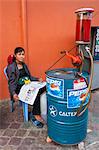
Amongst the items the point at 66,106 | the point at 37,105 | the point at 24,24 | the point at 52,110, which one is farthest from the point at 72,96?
the point at 24,24

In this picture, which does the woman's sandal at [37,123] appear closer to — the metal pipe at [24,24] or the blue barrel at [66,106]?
the blue barrel at [66,106]

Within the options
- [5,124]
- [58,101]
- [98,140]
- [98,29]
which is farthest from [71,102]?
[98,29]

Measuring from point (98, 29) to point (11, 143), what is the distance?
8.61 ft

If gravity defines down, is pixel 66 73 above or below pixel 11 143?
above

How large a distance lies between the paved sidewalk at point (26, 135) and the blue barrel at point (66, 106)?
152mm

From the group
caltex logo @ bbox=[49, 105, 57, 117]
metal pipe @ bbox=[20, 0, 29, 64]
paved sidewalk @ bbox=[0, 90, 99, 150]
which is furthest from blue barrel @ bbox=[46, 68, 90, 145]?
metal pipe @ bbox=[20, 0, 29, 64]

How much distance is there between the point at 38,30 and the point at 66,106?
1.82m

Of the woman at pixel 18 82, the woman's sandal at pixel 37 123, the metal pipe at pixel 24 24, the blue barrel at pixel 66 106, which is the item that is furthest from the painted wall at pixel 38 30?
the blue barrel at pixel 66 106

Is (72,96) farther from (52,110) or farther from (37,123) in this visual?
(37,123)

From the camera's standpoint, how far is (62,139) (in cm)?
219

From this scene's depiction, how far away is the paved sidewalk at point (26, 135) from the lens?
7.50ft

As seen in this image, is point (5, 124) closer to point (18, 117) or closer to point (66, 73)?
point (18, 117)

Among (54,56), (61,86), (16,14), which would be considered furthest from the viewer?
(54,56)

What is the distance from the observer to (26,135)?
98.9 inches
